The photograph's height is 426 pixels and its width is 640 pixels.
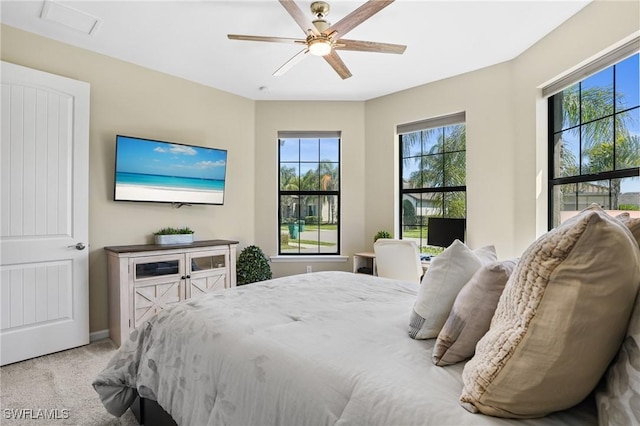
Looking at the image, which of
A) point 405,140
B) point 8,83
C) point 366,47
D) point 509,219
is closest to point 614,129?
point 509,219

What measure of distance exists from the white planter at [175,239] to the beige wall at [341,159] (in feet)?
3.61

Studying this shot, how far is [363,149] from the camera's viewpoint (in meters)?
4.70

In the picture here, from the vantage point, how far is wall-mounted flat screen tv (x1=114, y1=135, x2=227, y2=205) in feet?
10.9

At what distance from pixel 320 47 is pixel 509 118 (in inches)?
86.2

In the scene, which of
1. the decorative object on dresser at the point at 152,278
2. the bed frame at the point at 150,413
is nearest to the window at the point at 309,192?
the decorative object on dresser at the point at 152,278

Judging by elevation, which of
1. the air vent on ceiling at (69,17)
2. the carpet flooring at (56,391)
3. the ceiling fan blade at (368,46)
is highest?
the air vent on ceiling at (69,17)

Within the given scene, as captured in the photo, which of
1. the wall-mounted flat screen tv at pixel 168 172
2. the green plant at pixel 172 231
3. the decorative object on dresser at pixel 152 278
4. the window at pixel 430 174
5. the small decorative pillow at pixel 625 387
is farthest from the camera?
the window at pixel 430 174

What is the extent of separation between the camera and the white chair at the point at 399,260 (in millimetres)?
3453

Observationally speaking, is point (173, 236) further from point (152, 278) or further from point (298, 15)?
point (298, 15)

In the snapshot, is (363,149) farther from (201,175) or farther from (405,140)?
(201,175)

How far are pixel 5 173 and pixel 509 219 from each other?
4.41 meters

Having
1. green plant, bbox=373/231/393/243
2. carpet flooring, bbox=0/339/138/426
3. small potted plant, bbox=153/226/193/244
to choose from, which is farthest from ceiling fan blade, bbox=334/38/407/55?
carpet flooring, bbox=0/339/138/426

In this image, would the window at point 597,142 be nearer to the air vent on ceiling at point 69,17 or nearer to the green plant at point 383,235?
the green plant at point 383,235

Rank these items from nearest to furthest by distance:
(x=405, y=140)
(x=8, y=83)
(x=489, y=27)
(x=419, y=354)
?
(x=419, y=354)
(x=8, y=83)
(x=489, y=27)
(x=405, y=140)
